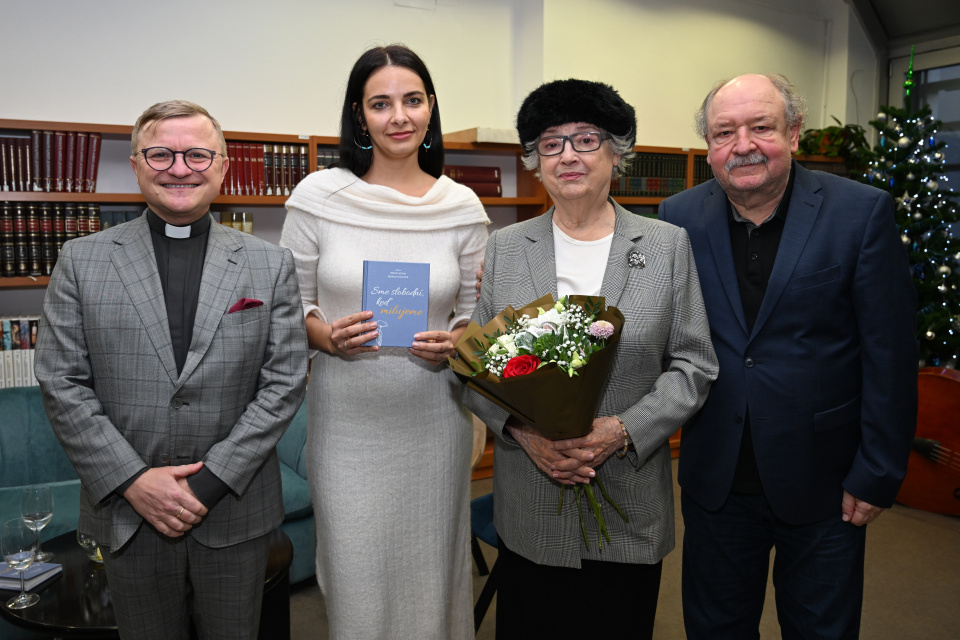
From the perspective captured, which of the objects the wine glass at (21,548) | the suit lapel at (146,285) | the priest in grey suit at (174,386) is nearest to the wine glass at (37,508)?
the wine glass at (21,548)

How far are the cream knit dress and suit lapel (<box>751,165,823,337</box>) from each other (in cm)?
90

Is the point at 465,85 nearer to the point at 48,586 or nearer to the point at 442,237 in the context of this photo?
the point at 442,237

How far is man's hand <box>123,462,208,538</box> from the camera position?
1.60 meters

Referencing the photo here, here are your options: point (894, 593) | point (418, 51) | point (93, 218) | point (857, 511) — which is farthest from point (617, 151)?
point (418, 51)

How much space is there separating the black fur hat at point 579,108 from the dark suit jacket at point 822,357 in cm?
44

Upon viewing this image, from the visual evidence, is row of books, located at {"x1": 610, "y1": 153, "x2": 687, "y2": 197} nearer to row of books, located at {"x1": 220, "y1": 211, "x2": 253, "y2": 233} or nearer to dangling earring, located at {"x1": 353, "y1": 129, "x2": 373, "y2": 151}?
row of books, located at {"x1": 220, "y1": 211, "x2": 253, "y2": 233}

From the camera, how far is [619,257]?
1.80 metres

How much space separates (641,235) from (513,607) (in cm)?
107

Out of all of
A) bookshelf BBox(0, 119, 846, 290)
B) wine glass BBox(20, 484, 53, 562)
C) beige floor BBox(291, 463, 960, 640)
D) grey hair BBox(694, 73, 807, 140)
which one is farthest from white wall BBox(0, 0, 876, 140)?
grey hair BBox(694, 73, 807, 140)

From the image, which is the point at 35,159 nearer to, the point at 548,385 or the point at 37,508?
the point at 37,508

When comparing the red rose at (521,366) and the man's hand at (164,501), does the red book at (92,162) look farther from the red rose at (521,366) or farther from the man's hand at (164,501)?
the red rose at (521,366)

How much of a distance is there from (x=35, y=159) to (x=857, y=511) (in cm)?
418

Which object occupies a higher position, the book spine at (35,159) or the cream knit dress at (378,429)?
the book spine at (35,159)

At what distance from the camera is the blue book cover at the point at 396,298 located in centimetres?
192
